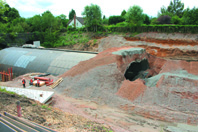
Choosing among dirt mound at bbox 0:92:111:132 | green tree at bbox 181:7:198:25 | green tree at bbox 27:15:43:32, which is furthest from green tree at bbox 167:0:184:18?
dirt mound at bbox 0:92:111:132

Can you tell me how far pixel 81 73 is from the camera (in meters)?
18.6

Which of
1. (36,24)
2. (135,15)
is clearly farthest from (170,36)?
(36,24)

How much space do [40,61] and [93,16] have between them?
992 inches

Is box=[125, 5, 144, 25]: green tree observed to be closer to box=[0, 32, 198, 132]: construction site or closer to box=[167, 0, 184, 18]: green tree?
box=[0, 32, 198, 132]: construction site

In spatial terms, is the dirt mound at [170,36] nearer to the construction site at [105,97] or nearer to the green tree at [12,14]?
the construction site at [105,97]

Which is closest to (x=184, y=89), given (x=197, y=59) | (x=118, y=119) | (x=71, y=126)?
(x=118, y=119)

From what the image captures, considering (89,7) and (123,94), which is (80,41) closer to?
(89,7)

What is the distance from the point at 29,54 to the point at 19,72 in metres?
4.02

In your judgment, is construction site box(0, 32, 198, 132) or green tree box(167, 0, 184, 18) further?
green tree box(167, 0, 184, 18)

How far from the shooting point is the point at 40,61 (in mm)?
25828

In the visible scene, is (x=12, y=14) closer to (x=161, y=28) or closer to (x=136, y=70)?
(x=161, y=28)

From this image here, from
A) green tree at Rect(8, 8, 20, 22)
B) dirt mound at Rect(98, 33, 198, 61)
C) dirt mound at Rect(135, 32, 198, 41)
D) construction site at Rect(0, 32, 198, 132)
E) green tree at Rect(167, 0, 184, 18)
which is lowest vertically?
construction site at Rect(0, 32, 198, 132)

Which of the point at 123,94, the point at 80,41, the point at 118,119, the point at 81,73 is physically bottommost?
the point at 118,119

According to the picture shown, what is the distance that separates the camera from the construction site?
9.45 metres
